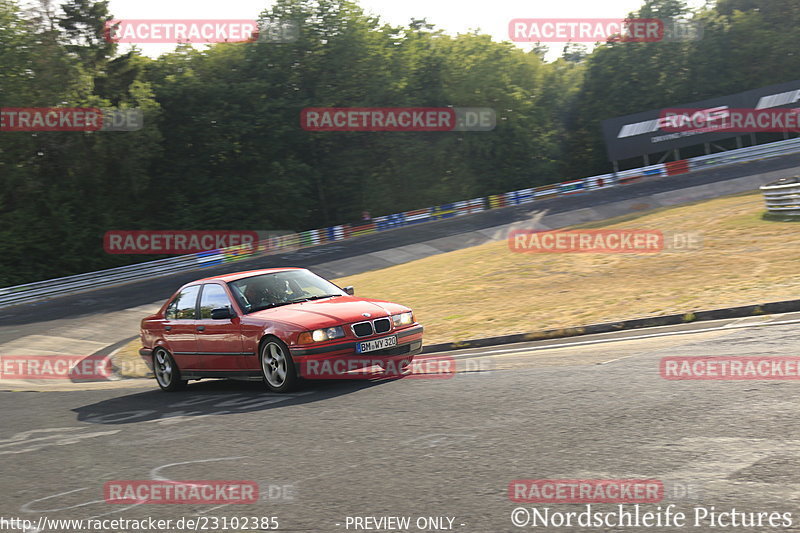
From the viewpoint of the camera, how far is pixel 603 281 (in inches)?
695

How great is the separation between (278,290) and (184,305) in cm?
159

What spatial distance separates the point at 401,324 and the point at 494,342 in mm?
2937

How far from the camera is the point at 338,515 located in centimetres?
450

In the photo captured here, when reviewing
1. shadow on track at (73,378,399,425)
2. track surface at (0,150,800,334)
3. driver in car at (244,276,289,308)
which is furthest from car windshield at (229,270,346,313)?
track surface at (0,150,800,334)

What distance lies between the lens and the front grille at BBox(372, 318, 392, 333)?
369 inches

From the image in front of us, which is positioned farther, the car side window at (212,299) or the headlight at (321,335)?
the car side window at (212,299)

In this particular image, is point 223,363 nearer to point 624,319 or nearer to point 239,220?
point 624,319

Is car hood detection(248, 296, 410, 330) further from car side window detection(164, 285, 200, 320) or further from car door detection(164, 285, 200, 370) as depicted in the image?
car side window detection(164, 285, 200, 320)

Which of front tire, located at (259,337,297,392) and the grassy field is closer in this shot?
front tire, located at (259,337,297,392)

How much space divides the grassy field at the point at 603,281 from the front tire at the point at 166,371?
13.4ft

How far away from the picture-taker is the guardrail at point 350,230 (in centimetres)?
3462

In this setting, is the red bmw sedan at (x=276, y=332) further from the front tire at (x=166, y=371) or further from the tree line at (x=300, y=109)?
the tree line at (x=300, y=109)

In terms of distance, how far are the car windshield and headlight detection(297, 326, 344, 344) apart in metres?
1.21

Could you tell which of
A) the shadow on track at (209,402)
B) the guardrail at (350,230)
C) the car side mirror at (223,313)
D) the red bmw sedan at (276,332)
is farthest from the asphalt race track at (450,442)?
the guardrail at (350,230)
